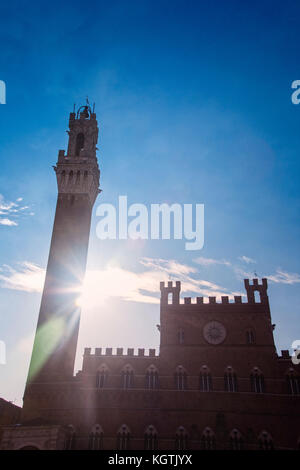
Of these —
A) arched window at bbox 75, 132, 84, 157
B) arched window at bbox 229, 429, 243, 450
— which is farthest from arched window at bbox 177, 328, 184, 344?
arched window at bbox 75, 132, 84, 157

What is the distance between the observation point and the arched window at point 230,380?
31.2 meters

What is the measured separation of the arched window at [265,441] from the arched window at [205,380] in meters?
5.33

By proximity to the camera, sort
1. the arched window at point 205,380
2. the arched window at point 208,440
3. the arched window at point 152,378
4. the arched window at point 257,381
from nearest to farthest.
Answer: the arched window at point 208,440 → the arched window at point 257,381 → the arched window at point 205,380 → the arched window at point 152,378

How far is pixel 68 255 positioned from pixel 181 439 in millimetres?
20418

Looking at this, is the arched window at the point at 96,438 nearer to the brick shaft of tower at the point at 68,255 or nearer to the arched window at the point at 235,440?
the brick shaft of tower at the point at 68,255

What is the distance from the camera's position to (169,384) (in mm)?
31984

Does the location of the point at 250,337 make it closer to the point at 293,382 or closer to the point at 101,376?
the point at 293,382

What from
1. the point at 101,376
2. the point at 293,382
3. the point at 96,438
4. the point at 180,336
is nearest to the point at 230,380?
the point at 293,382

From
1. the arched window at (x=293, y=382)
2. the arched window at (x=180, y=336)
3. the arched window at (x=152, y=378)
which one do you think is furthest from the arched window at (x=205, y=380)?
the arched window at (x=293, y=382)

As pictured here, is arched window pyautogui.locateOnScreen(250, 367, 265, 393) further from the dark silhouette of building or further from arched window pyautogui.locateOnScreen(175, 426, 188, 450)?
arched window pyautogui.locateOnScreen(175, 426, 188, 450)

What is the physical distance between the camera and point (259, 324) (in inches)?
1323
